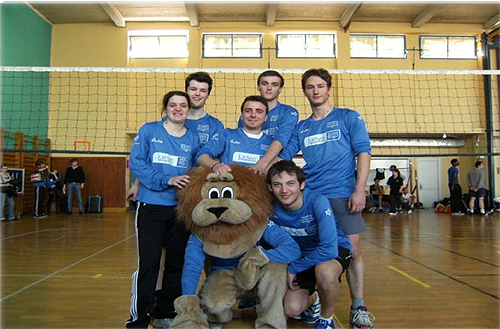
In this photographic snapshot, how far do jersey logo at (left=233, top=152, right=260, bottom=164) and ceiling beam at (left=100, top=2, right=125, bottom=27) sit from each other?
1083cm

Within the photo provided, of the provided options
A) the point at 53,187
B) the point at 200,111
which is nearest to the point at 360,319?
the point at 200,111

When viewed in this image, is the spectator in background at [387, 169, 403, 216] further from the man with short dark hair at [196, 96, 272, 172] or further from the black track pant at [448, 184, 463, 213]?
the man with short dark hair at [196, 96, 272, 172]

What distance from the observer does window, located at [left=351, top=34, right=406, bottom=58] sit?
13.6 metres

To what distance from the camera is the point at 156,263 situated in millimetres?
2477

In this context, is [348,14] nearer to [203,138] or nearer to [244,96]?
[244,96]

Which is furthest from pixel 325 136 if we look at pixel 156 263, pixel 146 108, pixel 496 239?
pixel 146 108

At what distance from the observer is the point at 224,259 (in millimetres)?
2416

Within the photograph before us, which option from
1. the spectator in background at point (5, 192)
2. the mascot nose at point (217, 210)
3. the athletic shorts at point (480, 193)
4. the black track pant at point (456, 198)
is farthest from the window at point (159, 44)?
the mascot nose at point (217, 210)

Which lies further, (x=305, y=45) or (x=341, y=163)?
(x=305, y=45)

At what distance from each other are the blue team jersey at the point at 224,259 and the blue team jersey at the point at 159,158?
37 centimetres

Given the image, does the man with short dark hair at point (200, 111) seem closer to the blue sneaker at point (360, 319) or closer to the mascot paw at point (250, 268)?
the mascot paw at point (250, 268)

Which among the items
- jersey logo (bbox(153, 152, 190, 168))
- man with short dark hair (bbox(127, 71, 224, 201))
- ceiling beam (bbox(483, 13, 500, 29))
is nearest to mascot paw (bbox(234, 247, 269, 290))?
jersey logo (bbox(153, 152, 190, 168))

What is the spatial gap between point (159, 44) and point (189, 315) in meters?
12.5

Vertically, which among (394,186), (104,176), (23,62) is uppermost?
(23,62)
